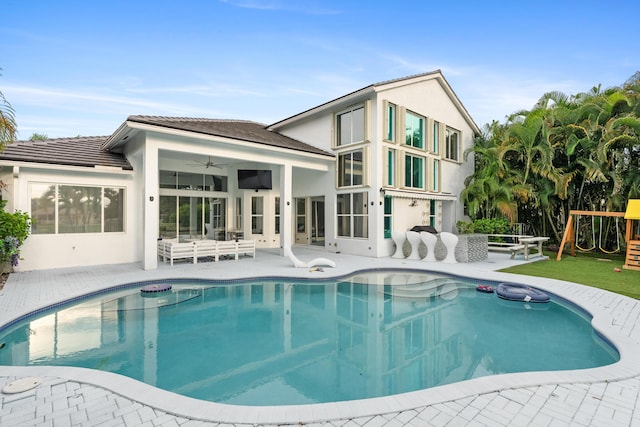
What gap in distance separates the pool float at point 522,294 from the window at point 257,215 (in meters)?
12.9

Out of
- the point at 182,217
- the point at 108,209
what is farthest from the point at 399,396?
the point at 182,217

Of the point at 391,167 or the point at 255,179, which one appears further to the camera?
the point at 255,179

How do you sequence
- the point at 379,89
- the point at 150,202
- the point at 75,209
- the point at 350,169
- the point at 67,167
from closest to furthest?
the point at 150,202, the point at 67,167, the point at 75,209, the point at 379,89, the point at 350,169

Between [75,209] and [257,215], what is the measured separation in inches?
338

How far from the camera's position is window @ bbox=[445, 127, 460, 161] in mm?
21203

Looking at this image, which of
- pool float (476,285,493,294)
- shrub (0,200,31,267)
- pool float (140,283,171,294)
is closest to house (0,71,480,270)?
shrub (0,200,31,267)

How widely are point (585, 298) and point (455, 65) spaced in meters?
16.7

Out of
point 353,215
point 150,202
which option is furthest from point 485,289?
point 150,202

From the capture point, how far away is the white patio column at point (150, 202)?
1191 centimetres

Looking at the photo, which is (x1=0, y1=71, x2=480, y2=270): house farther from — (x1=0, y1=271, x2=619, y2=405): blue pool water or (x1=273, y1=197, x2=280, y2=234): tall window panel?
(x1=0, y1=271, x2=619, y2=405): blue pool water

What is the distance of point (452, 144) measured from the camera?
2173cm

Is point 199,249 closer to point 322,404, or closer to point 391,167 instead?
point 391,167

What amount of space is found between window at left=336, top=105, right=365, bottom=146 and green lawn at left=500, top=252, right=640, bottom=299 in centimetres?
902

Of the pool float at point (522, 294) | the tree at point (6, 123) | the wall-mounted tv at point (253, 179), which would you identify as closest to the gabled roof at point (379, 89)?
the wall-mounted tv at point (253, 179)
